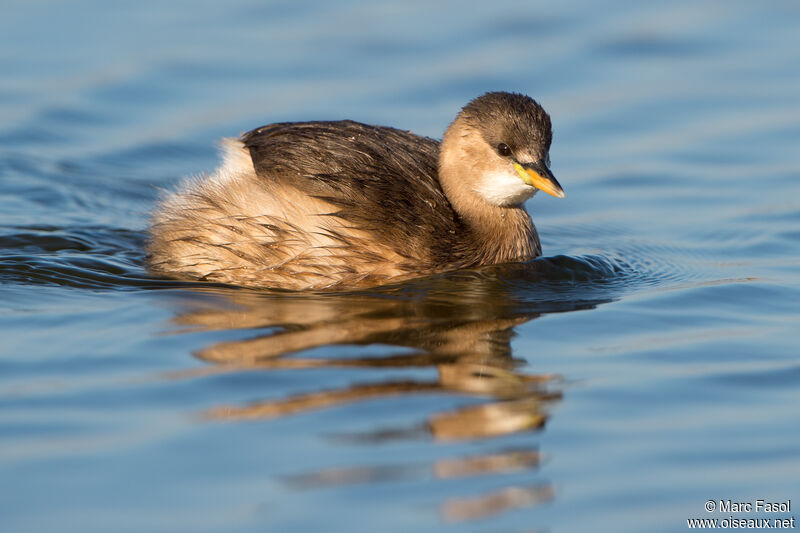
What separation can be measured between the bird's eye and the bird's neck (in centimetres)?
11

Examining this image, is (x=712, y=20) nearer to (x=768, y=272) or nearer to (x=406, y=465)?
(x=768, y=272)

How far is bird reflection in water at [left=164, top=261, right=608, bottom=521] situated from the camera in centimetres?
538

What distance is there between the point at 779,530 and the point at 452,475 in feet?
4.41

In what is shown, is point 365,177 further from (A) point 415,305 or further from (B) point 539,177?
(B) point 539,177

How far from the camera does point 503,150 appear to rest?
8242 millimetres

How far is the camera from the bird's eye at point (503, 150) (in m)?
8.21

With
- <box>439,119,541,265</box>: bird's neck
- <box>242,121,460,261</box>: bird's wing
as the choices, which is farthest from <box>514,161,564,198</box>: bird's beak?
<box>242,121,460,261</box>: bird's wing

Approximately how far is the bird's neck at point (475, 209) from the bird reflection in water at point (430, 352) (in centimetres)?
14

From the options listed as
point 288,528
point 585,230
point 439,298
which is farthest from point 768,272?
point 288,528

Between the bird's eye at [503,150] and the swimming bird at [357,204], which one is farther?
the bird's eye at [503,150]

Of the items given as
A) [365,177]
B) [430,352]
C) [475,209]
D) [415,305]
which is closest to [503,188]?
[475,209]

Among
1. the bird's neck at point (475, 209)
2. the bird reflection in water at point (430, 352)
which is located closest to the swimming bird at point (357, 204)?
the bird's neck at point (475, 209)

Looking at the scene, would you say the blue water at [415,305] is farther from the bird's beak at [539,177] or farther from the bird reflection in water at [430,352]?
the bird's beak at [539,177]

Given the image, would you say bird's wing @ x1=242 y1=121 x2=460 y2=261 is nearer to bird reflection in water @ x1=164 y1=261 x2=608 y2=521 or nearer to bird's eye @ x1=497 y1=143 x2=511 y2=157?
bird reflection in water @ x1=164 y1=261 x2=608 y2=521
